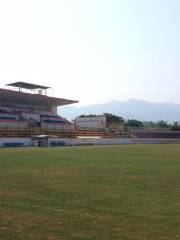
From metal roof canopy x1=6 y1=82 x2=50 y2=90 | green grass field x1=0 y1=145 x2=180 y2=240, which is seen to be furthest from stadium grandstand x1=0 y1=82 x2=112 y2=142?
green grass field x1=0 y1=145 x2=180 y2=240

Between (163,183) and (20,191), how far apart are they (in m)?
4.37

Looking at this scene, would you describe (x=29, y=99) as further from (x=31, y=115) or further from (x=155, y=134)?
(x=155, y=134)

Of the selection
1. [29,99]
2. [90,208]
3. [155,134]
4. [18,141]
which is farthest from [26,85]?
[90,208]

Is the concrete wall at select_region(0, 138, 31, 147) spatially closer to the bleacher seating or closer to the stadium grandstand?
the stadium grandstand

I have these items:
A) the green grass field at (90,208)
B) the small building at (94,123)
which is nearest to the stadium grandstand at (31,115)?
the small building at (94,123)

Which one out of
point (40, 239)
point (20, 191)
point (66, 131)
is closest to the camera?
point (40, 239)

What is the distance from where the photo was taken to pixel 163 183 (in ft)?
42.4

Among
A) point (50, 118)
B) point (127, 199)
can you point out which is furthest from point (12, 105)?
point (127, 199)

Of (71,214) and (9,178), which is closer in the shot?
(71,214)

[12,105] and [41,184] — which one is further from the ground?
[12,105]

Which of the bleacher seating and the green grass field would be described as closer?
the green grass field

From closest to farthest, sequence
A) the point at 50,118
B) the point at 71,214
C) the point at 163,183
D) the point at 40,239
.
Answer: the point at 40,239 < the point at 71,214 < the point at 163,183 < the point at 50,118

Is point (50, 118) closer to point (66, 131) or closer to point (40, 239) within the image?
point (66, 131)

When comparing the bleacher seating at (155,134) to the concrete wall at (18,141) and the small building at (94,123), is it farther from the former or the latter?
the concrete wall at (18,141)
